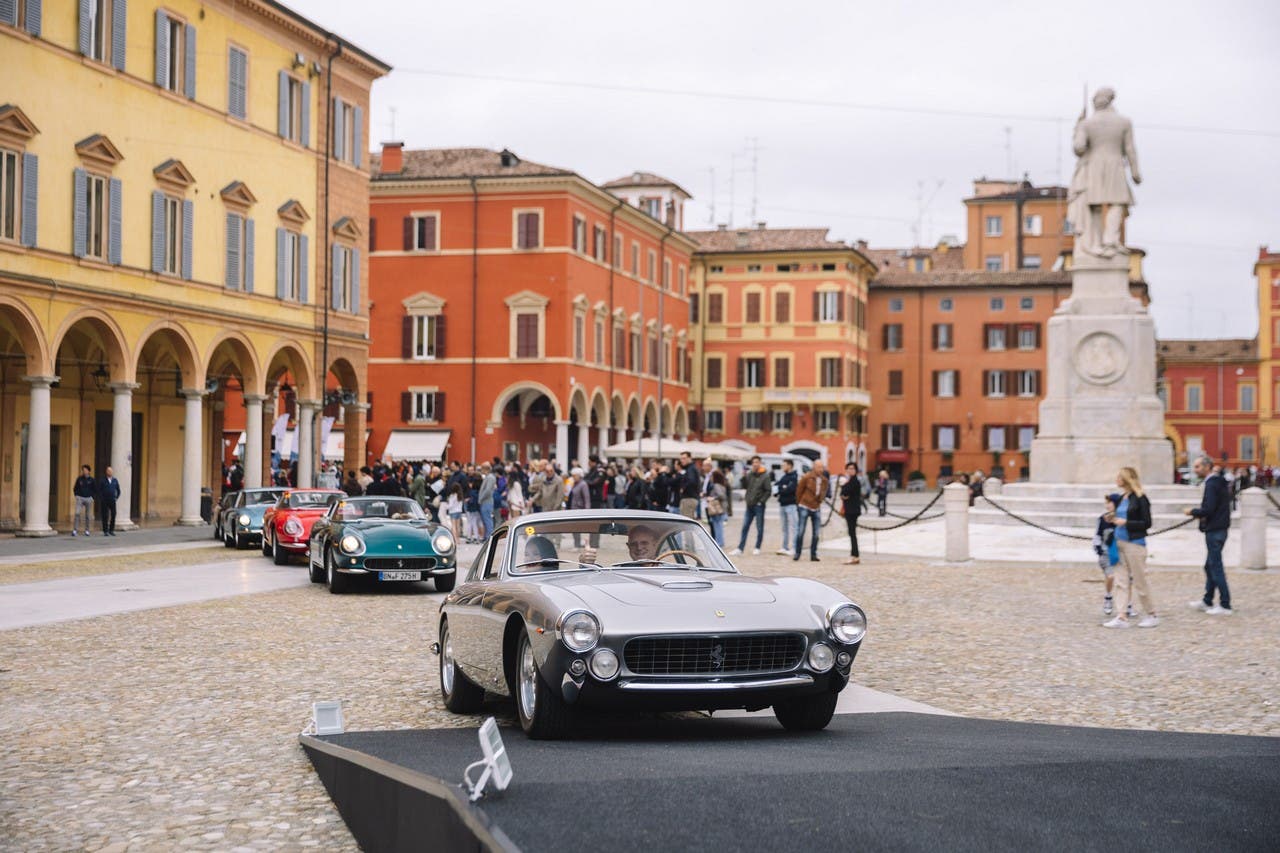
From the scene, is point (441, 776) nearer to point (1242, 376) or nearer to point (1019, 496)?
point (1019, 496)

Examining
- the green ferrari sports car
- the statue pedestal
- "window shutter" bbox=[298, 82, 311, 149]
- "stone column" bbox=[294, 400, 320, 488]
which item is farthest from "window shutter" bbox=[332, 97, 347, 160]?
the green ferrari sports car

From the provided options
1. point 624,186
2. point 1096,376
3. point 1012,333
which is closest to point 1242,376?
point 1012,333

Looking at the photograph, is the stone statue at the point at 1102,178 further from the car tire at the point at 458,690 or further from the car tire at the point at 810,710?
the car tire at the point at 810,710

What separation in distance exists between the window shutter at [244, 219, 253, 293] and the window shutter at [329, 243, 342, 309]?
4.38 metres

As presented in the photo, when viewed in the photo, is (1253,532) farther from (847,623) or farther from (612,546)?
(847,623)

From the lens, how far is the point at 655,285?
73.9 metres

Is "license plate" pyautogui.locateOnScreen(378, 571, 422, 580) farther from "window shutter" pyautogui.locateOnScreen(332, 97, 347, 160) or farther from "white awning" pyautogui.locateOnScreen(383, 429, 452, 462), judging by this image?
"white awning" pyautogui.locateOnScreen(383, 429, 452, 462)

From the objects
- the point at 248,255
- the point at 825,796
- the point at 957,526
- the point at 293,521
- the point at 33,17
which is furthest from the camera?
the point at 248,255

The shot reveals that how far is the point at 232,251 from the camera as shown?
129 ft

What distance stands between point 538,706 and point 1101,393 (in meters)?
28.1

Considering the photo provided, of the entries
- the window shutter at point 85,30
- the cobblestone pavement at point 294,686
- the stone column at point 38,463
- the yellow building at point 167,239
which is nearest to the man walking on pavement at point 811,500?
the cobblestone pavement at point 294,686

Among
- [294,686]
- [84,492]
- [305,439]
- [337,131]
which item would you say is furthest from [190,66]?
[294,686]

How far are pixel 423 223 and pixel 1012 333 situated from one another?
1570 inches

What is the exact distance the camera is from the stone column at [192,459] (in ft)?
122
